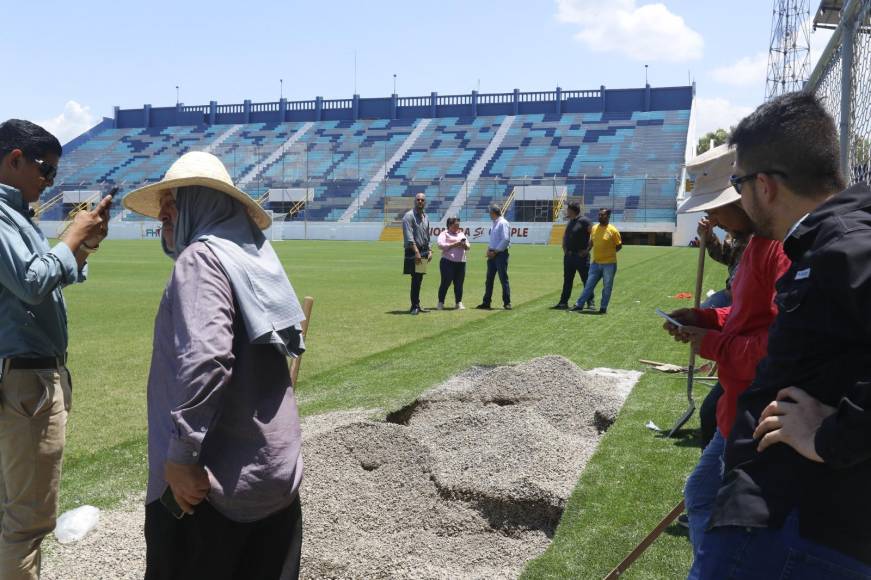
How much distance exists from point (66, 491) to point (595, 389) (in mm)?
4591

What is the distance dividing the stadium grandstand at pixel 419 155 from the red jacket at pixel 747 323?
171 ft

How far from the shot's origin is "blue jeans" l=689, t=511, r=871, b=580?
6.01 feet

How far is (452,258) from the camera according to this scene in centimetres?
1577

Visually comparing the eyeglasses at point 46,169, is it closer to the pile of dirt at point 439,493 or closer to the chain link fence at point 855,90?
the pile of dirt at point 439,493

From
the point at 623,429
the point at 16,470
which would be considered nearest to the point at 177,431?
the point at 16,470

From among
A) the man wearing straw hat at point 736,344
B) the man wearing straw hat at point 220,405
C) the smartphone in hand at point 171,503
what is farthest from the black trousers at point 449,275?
the smartphone in hand at point 171,503

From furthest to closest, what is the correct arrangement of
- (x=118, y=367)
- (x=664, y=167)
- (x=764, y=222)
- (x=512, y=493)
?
(x=664, y=167)
(x=118, y=367)
(x=512, y=493)
(x=764, y=222)

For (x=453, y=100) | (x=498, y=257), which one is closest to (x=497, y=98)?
(x=453, y=100)

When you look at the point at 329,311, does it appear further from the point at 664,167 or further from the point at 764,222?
the point at 664,167

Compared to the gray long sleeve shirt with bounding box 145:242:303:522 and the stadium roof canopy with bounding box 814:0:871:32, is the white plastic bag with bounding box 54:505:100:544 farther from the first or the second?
the stadium roof canopy with bounding box 814:0:871:32

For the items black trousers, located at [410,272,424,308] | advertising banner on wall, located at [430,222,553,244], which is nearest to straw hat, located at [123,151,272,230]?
black trousers, located at [410,272,424,308]

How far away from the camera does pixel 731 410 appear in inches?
118

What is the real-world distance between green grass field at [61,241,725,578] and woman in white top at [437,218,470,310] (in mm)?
675

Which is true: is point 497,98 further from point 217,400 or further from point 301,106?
point 217,400
